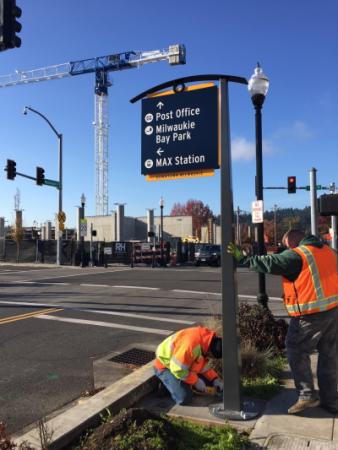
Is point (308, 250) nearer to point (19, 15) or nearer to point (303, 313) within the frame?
point (303, 313)

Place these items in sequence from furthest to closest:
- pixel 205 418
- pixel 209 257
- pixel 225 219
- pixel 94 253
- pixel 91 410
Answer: pixel 94 253
pixel 209 257
pixel 225 219
pixel 205 418
pixel 91 410

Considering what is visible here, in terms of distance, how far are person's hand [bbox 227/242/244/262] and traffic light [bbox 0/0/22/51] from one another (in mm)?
7584

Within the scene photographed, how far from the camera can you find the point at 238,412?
4.42m

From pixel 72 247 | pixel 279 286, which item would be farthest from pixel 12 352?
pixel 72 247

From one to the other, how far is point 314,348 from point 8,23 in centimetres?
878

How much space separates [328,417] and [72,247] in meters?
35.2

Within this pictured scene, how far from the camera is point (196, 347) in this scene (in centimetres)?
490

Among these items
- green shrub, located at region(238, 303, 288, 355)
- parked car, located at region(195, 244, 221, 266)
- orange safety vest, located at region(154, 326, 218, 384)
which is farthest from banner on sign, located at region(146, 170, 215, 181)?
parked car, located at region(195, 244, 221, 266)

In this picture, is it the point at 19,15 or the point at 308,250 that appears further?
Answer: the point at 19,15

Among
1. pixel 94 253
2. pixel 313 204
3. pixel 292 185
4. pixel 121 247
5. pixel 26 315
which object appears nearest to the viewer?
pixel 26 315

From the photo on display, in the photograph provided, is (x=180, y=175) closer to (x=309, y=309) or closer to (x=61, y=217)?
(x=309, y=309)

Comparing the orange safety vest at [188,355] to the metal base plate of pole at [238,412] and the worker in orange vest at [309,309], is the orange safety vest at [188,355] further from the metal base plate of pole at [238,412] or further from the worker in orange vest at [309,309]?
the worker in orange vest at [309,309]

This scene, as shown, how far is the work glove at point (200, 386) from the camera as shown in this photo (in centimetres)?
498

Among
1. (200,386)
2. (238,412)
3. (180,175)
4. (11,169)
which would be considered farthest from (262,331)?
(11,169)
